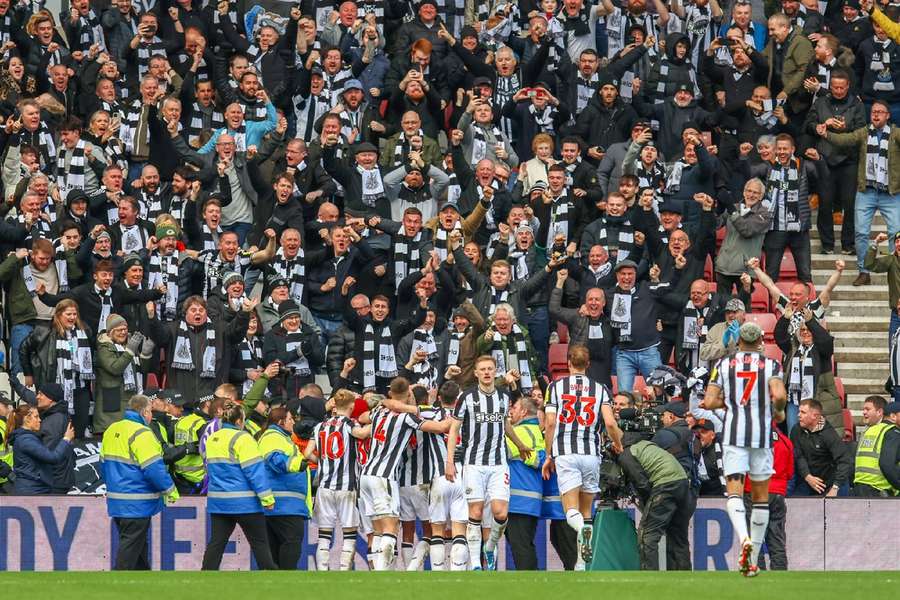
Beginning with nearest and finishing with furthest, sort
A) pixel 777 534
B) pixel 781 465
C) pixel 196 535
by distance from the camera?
pixel 781 465
pixel 777 534
pixel 196 535

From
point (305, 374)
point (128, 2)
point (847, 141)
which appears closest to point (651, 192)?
point (847, 141)

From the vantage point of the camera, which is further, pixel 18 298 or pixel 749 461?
pixel 18 298

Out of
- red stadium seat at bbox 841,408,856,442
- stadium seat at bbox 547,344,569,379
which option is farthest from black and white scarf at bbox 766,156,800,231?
stadium seat at bbox 547,344,569,379

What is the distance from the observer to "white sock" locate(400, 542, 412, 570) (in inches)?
717

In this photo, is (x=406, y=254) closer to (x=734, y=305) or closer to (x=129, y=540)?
(x=734, y=305)

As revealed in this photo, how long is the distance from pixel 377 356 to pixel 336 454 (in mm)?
3277

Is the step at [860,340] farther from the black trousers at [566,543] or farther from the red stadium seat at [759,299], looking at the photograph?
the black trousers at [566,543]

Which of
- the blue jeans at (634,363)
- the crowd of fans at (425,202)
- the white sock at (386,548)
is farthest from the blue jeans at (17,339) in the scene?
the blue jeans at (634,363)

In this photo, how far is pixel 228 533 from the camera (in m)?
17.2

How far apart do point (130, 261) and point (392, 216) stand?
3.43m

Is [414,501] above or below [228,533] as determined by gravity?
above

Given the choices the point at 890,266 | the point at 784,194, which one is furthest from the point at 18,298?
the point at 890,266

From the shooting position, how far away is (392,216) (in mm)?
23094

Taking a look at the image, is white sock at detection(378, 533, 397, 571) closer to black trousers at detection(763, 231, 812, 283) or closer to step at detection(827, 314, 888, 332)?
black trousers at detection(763, 231, 812, 283)
